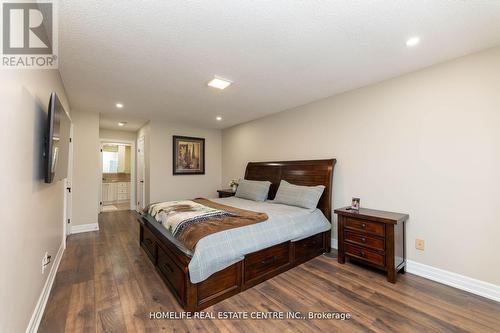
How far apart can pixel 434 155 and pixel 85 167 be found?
571 centimetres

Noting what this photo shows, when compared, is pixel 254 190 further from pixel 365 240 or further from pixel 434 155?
pixel 434 155

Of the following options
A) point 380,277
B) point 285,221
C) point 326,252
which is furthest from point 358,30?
point 326,252

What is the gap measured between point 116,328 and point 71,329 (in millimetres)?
352

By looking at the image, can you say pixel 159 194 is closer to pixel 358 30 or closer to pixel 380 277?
pixel 380 277

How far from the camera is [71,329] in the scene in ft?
5.71

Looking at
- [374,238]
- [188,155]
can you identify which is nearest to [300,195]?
[374,238]

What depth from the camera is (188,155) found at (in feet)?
18.5

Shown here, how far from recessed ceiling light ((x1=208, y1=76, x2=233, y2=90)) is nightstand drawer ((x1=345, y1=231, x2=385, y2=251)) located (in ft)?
8.36

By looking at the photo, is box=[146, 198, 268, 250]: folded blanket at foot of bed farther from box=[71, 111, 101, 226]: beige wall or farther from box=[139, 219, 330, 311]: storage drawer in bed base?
box=[71, 111, 101, 226]: beige wall

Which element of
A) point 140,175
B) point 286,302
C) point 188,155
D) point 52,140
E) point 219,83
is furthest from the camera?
point 140,175

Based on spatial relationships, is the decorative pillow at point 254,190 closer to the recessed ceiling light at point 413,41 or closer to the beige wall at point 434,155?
the beige wall at point 434,155

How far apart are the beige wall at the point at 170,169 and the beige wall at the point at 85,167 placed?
106 centimetres

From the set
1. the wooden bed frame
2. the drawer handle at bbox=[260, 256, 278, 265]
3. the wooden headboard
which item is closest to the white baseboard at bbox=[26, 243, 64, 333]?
the wooden bed frame

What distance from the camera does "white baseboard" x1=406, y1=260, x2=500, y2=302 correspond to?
2.15 m
